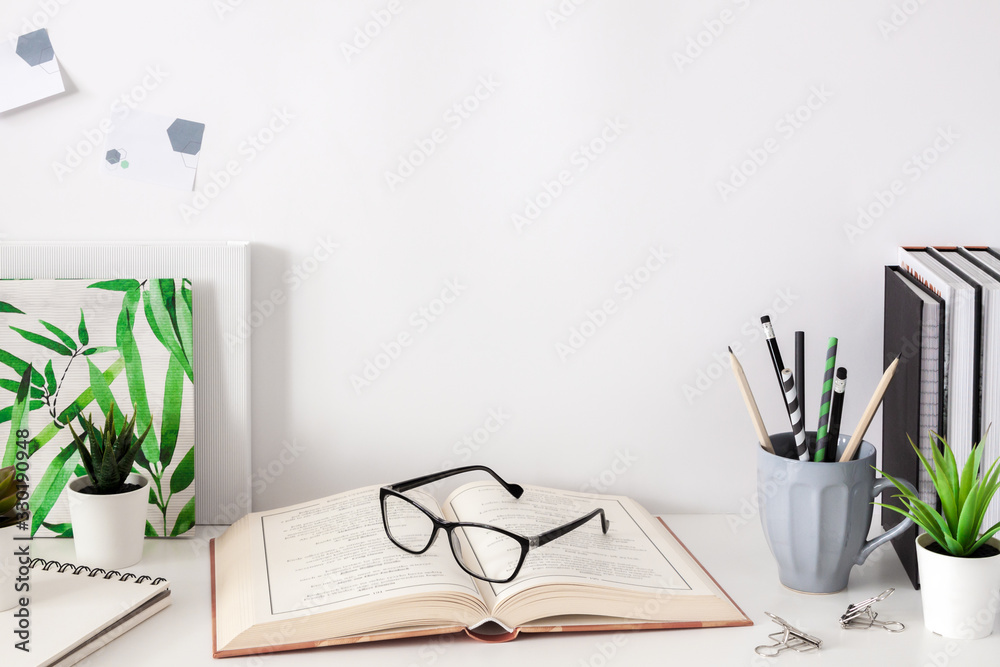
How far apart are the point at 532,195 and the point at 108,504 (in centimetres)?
56

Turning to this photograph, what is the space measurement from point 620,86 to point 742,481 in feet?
1.68

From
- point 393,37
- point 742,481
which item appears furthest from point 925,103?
point 393,37

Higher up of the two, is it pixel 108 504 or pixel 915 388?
pixel 915 388

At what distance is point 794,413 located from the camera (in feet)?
2.36

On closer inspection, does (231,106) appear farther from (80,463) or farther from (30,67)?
(80,463)

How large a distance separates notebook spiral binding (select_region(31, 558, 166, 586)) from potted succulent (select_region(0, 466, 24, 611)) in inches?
2.9

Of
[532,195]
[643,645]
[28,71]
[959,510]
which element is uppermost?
[28,71]

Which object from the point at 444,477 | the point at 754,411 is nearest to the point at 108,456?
the point at 444,477

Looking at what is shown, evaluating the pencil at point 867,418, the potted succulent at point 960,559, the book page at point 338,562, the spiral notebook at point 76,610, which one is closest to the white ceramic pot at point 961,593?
the potted succulent at point 960,559

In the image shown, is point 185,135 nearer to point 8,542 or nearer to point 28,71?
point 28,71

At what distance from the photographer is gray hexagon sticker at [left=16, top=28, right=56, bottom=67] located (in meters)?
0.84

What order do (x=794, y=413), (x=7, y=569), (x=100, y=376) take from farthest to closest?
(x=100, y=376) → (x=794, y=413) → (x=7, y=569)

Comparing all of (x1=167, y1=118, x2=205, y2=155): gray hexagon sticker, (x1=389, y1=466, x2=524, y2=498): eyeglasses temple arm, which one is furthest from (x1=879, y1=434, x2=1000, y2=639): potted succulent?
(x1=167, y1=118, x2=205, y2=155): gray hexagon sticker

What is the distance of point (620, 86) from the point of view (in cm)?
87
